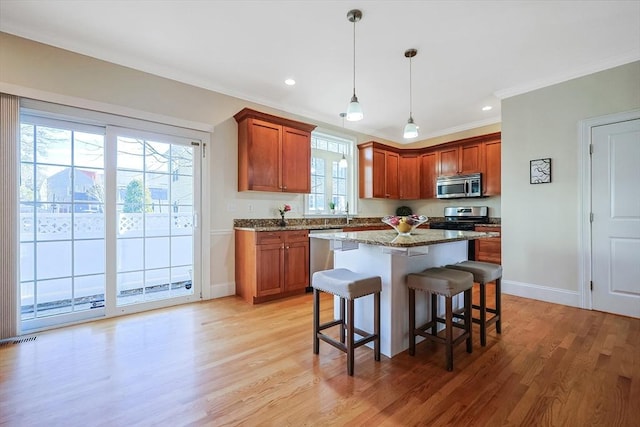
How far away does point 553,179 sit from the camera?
11.1 feet

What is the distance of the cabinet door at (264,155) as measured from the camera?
3.67 metres

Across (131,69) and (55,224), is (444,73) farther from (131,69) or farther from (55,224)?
(55,224)

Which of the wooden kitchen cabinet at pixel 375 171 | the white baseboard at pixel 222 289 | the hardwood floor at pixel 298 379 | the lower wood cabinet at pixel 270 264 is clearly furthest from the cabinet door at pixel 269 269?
the wooden kitchen cabinet at pixel 375 171

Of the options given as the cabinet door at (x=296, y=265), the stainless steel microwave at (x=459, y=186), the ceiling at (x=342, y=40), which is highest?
the ceiling at (x=342, y=40)

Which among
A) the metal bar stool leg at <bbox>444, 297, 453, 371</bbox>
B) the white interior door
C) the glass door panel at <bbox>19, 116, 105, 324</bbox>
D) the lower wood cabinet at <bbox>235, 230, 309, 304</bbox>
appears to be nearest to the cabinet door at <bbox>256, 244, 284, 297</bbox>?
the lower wood cabinet at <bbox>235, 230, 309, 304</bbox>

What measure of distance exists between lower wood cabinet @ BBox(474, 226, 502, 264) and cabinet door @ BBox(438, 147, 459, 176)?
124 centimetres

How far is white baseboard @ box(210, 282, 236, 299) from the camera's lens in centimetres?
361

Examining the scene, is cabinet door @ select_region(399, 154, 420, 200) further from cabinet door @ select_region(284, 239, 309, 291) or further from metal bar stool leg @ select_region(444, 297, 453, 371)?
metal bar stool leg @ select_region(444, 297, 453, 371)

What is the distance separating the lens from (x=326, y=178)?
4957 millimetres

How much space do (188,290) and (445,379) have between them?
2.92 m

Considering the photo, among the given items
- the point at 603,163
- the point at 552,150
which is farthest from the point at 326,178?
the point at 603,163

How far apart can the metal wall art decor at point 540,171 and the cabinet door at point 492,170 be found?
3.73ft

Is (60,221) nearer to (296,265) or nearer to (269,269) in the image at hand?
(269,269)

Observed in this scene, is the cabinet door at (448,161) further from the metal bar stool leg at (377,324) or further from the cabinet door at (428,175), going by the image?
the metal bar stool leg at (377,324)
